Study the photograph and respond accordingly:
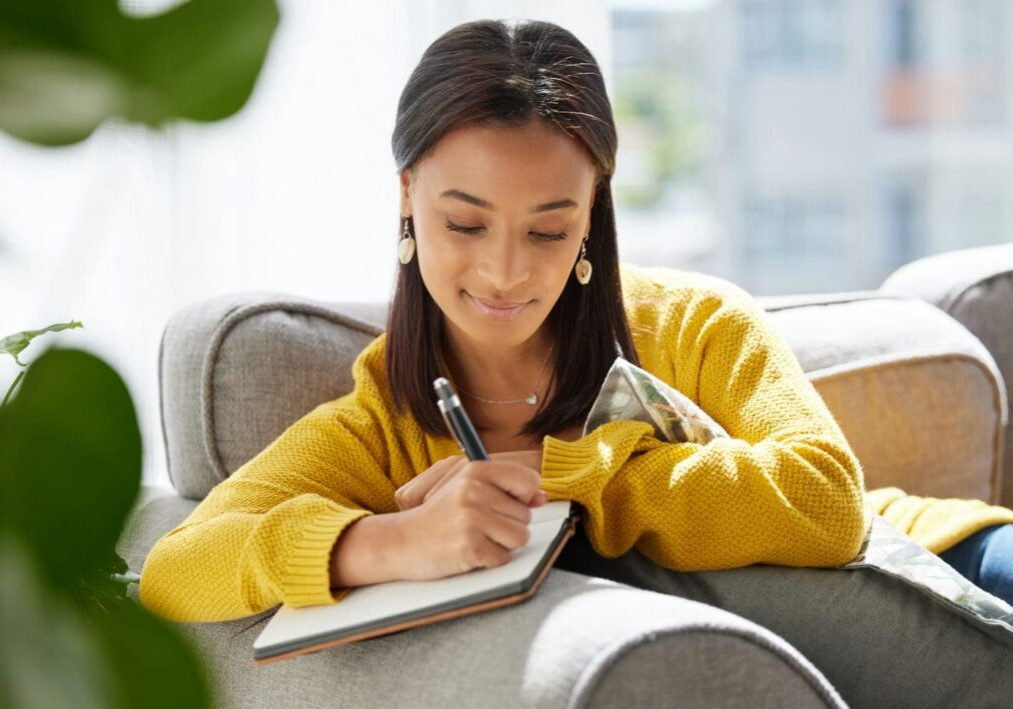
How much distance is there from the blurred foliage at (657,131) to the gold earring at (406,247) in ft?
21.3

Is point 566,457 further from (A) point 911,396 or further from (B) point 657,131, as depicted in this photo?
(B) point 657,131

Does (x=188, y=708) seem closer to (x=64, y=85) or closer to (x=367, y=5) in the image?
(x=64, y=85)

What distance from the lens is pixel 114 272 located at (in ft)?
6.97

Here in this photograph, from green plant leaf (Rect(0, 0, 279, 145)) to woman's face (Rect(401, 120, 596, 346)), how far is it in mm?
1030

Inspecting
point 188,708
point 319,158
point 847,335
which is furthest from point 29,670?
point 319,158

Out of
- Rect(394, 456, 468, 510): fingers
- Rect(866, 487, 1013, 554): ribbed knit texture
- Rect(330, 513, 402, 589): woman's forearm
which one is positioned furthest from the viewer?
Rect(866, 487, 1013, 554): ribbed knit texture

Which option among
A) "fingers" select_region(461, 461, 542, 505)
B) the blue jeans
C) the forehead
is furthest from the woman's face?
the blue jeans

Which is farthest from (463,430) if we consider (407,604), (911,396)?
(911,396)

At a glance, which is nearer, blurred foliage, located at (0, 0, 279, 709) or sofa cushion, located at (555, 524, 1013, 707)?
blurred foliage, located at (0, 0, 279, 709)

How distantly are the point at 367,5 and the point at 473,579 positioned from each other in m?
1.64

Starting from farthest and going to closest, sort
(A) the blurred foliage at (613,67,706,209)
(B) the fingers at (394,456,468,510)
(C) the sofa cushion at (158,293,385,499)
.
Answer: (A) the blurred foliage at (613,67,706,209) → (C) the sofa cushion at (158,293,385,499) → (B) the fingers at (394,456,468,510)

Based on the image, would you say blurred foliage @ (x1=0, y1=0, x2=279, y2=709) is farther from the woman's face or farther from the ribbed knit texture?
the ribbed knit texture

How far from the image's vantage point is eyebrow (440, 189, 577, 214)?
49.9 inches

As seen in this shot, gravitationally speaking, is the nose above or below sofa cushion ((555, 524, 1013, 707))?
above
